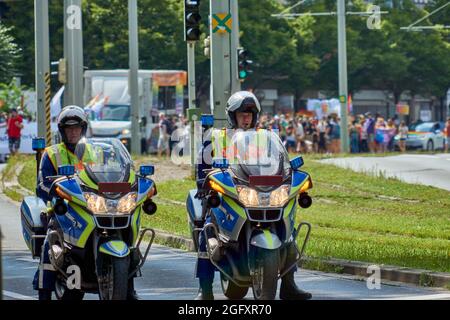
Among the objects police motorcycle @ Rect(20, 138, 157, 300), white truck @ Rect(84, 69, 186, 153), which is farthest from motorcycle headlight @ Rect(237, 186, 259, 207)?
white truck @ Rect(84, 69, 186, 153)

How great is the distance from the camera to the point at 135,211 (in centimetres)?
1125

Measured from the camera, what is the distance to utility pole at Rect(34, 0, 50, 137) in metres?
32.4

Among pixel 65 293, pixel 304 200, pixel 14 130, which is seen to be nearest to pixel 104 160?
pixel 65 293

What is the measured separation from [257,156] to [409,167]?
25.2m

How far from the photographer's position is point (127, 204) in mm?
11148

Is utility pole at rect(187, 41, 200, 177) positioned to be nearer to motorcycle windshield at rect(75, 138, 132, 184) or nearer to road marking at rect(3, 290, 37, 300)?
road marking at rect(3, 290, 37, 300)

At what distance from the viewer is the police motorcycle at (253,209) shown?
1126 cm

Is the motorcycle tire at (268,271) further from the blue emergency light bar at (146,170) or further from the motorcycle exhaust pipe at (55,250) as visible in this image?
the motorcycle exhaust pipe at (55,250)

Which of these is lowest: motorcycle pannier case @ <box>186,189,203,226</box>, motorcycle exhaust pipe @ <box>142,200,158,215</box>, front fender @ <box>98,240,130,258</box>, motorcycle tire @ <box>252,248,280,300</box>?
motorcycle tire @ <box>252,248,280,300</box>

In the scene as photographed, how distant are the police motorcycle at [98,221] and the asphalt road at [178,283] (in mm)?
1388

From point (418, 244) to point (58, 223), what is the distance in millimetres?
7417

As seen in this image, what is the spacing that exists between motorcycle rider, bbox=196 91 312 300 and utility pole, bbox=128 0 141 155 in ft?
109

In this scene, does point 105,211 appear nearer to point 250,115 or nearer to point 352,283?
point 250,115
